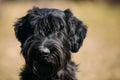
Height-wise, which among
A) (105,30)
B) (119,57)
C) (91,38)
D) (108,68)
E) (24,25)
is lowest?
(24,25)

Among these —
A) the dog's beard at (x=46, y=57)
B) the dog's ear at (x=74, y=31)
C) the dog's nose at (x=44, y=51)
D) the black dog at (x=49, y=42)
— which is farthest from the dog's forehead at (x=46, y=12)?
the dog's nose at (x=44, y=51)

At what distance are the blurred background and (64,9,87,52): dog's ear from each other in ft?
1.51

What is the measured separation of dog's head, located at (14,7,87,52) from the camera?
387 inches

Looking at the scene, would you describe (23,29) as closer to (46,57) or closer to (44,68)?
(44,68)

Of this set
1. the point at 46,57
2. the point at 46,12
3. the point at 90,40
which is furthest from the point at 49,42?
the point at 90,40

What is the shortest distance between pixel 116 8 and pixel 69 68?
25113mm

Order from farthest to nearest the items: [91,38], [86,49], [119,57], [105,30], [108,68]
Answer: [105,30], [91,38], [86,49], [119,57], [108,68]

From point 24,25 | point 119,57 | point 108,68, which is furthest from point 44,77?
point 119,57

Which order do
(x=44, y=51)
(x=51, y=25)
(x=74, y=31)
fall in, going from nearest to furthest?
(x=44, y=51) → (x=51, y=25) → (x=74, y=31)

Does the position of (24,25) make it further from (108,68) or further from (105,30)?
(105,30)

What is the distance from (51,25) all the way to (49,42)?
51 cm

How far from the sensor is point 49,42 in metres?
9.42

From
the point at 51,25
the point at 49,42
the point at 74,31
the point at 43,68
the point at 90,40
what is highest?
the point at 90,40

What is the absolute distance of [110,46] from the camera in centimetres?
2275
